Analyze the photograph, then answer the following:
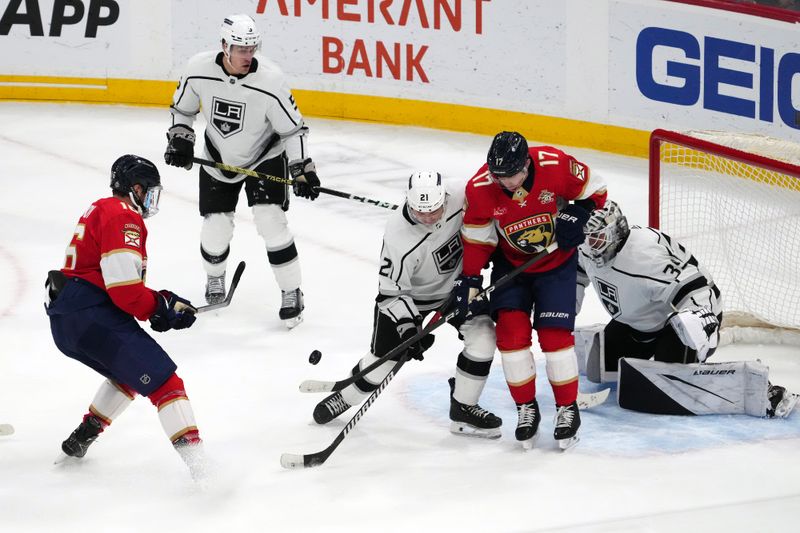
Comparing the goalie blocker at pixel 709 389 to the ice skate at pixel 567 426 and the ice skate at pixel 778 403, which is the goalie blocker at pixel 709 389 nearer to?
the ice skate at pixel 778 403

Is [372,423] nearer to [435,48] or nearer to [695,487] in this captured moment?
[695,487]

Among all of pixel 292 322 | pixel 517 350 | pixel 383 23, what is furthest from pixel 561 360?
pixel 383 23

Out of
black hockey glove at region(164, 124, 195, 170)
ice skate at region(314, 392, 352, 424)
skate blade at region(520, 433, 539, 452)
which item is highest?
Answer: black hockey glove at region(164, 124, 195, 170)

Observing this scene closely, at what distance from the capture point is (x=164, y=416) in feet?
12.3

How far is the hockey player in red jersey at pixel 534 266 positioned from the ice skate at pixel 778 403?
2.32ft

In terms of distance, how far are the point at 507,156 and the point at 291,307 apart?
5.84ft

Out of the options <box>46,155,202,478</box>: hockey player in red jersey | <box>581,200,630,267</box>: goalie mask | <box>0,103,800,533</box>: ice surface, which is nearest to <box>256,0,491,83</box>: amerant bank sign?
<box>0,103,800,533</box>: ice surface

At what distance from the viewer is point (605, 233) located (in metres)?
4.23

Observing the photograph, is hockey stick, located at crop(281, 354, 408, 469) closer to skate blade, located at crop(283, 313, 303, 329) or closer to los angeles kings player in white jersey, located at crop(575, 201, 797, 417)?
los angeles kings player in white jersey, located at crop(575, 201, 797, 417)

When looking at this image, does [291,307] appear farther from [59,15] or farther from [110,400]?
[59,15]

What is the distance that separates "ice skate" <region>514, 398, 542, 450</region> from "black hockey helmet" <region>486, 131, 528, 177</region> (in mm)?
747

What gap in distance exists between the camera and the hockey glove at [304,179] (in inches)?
207

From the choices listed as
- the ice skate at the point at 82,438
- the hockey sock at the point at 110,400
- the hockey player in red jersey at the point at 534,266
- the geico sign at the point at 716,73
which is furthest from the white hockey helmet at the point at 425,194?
the geico sign at the point at 716,73

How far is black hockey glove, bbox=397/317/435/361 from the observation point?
412 centimetres
